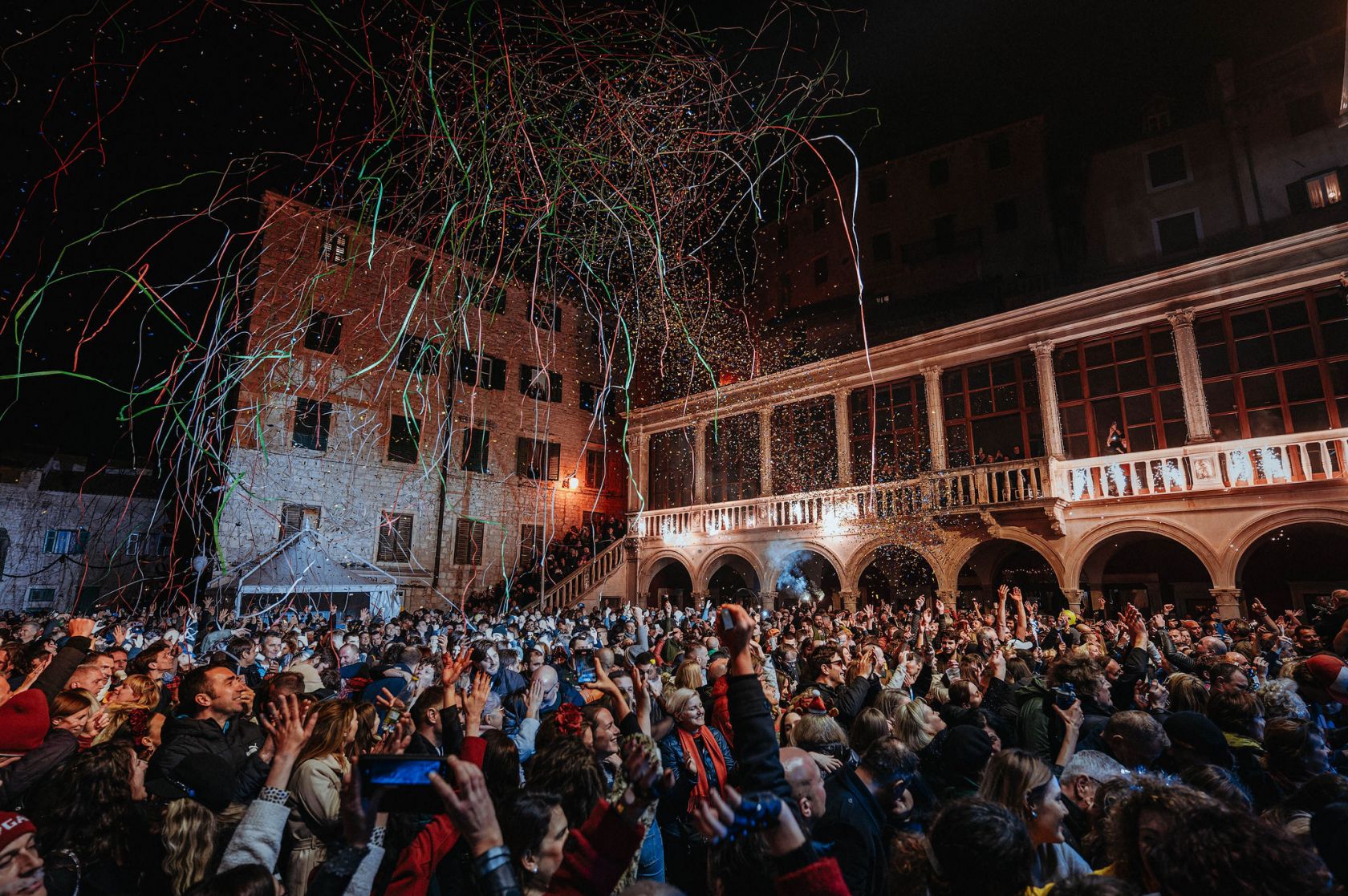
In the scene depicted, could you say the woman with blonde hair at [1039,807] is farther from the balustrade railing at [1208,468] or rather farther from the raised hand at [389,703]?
the balustrade railing at [1208,468]

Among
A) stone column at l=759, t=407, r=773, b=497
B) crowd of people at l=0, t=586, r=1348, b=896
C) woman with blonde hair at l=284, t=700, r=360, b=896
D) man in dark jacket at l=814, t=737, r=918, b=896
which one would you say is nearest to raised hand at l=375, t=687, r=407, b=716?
crowd of people at l=0, t=586, r=1348, b=896

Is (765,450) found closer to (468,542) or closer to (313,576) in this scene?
(468,542)

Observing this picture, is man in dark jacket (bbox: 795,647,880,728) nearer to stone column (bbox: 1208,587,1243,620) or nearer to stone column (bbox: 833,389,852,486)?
stone column (bbox: 1208,587,1243,620)

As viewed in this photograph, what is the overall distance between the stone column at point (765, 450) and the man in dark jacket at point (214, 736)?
57.1 feet

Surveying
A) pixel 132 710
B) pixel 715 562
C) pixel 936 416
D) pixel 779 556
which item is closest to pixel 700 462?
pixel 715 562

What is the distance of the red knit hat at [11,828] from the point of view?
6.58 feet

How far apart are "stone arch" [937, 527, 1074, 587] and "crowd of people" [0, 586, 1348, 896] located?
30.5 ft

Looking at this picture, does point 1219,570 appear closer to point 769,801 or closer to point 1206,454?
point 1206,454

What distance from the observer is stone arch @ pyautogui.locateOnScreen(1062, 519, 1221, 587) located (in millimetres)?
13445

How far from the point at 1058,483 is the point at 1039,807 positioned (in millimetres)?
14480

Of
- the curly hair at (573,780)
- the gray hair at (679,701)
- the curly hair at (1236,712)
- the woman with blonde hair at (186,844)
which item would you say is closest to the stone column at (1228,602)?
the curly hair at (1236,712)

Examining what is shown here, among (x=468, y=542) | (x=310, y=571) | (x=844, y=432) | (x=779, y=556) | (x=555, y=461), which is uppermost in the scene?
(x=555, y=461)

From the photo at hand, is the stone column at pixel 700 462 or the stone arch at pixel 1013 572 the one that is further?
the stone column at pixel 700 462

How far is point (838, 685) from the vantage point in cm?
611
